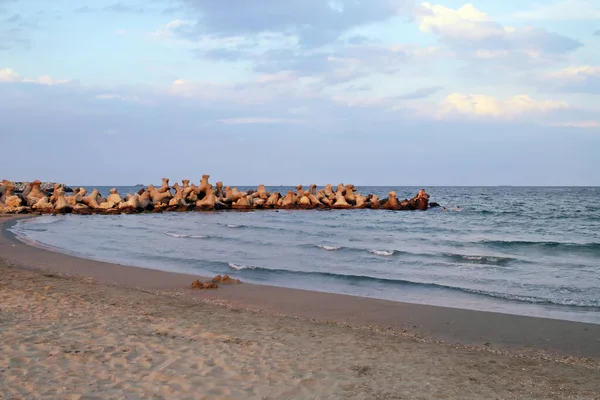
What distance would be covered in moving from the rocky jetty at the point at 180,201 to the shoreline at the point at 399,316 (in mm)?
26794

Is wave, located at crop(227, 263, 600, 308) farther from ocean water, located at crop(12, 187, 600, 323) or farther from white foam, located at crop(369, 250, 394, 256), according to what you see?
white foam, located at crop(369, 250, 394, 256)

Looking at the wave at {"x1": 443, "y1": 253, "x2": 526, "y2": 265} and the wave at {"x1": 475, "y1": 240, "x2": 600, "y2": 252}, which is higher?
the wave at {"x1": 475, "y1": 240, "x2": 600, "y2": 252}

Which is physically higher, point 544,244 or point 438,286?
point 544,244

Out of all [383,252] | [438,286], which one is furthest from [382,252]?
[438,286]

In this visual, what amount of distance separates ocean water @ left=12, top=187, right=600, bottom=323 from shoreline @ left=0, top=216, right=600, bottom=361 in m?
0.84

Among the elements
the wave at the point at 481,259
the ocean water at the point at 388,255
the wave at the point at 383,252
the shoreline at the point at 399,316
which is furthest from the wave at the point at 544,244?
the shoreline at the point at 399,316

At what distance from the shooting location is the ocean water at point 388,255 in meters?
11.3

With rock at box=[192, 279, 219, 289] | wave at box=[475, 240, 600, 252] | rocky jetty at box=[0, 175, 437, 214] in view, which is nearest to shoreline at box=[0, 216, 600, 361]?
rock at box=[192, 279, 219, 289]

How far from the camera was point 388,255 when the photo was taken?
17.1 m

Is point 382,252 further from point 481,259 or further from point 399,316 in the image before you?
point 399,316

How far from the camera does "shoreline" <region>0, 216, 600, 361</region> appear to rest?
7621 mm

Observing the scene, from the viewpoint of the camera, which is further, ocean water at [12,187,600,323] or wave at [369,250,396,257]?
wave at [369,250,396,257]

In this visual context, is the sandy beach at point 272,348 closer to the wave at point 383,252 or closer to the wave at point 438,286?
the wave at point 438,286

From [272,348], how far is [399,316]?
312 centimetres
